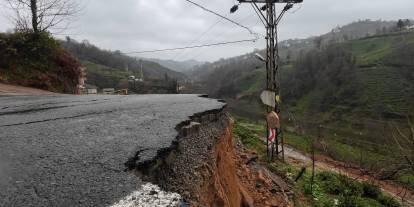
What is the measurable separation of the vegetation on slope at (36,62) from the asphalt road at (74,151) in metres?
10.1

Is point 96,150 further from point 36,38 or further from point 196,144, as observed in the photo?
point 36,38

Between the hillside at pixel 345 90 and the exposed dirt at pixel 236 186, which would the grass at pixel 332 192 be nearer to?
the exposed dirt at pixel 236 186

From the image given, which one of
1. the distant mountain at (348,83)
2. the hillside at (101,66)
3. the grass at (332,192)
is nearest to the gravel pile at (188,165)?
the grass at (332,192)

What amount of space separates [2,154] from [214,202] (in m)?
2.45

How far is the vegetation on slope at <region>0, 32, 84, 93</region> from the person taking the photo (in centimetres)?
1583

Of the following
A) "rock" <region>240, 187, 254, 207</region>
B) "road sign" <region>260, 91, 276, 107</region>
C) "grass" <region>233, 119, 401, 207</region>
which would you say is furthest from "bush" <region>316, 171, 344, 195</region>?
"rock" <region>240, 187, 254, 207</region>

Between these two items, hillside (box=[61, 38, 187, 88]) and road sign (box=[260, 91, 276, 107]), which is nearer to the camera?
road sign (box=[260, 91, 276, 107])

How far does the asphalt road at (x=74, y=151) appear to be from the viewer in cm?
263

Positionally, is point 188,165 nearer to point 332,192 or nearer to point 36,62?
point 332,192

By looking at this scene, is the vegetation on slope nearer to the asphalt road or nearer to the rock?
the asphalt road

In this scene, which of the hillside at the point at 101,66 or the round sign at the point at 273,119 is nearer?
the round sign at the point at 273,119

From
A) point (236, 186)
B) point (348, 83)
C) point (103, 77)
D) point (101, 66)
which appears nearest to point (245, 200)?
point (236, 186)

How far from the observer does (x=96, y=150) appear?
3.84 m

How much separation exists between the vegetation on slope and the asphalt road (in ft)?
33.2
